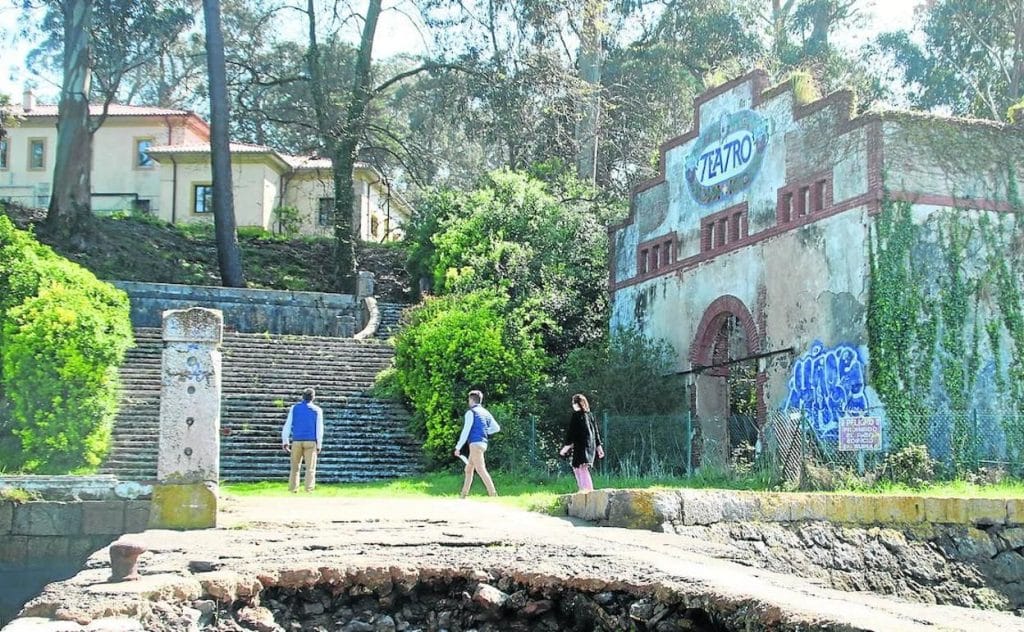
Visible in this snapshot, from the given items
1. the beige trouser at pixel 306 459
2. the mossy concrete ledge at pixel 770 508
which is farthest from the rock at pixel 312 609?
the beige trouser at pixel 306 459

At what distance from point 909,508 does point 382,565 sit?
310 inches

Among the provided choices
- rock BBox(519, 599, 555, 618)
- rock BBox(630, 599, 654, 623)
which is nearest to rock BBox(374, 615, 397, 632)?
rock BBox(519, 599, 555, 618)

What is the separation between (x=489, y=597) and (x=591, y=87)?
2673 cm

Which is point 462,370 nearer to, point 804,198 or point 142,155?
point 804,198

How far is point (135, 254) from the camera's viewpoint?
37094mm

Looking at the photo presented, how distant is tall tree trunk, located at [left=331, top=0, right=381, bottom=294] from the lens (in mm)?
35594

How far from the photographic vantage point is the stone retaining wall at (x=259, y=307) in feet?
98.8

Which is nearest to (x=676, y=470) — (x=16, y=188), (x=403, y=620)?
(x=403, y=620)

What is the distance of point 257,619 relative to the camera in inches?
354

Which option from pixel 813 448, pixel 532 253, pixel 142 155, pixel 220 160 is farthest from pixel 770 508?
pixel 142 155

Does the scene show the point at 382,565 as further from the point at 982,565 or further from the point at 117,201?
the point at 117,201

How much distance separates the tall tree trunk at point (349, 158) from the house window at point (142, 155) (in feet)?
55.9

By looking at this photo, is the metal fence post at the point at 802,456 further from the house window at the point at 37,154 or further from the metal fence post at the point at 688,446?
the house window at the point at 37,154

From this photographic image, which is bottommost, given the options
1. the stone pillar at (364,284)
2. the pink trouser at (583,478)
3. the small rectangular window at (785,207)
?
the pink trouser at (583,478)
